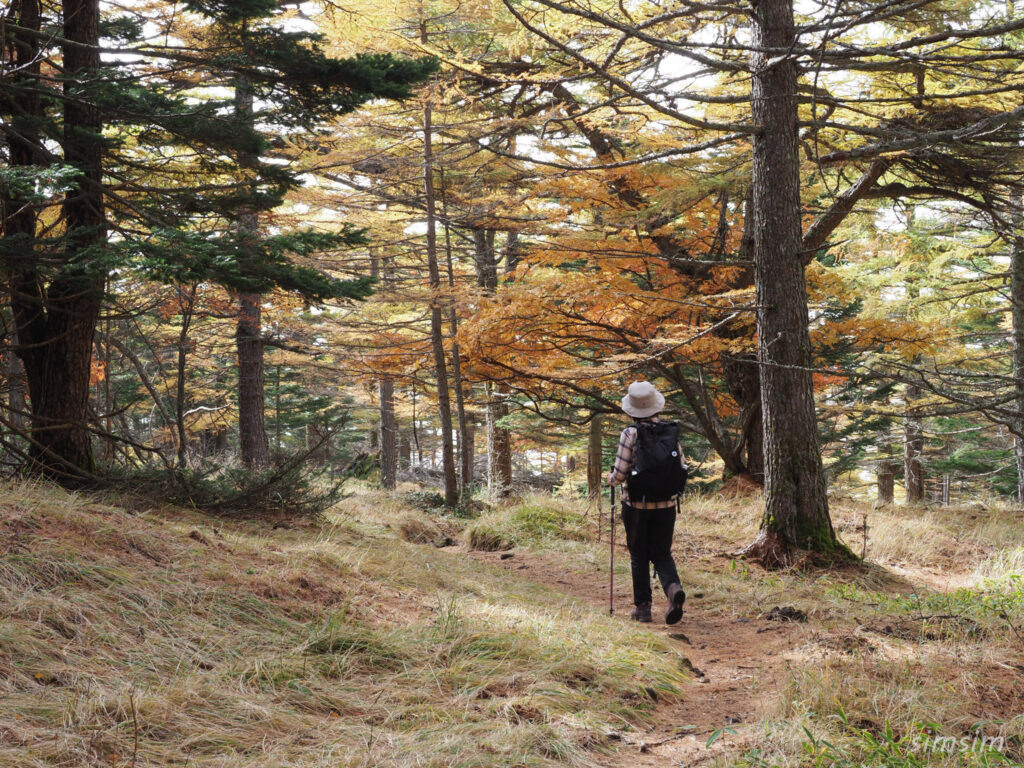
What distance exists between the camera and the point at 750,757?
9.08ft

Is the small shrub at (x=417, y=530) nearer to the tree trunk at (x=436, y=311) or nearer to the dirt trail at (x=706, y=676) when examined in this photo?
the tree trunk at (x=436, y=311)

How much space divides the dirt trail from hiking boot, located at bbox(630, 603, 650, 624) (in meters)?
0.07

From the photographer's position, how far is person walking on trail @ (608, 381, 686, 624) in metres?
5.68

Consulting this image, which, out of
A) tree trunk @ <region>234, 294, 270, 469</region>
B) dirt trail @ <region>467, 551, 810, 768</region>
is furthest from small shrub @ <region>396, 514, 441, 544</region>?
tree trunk @ <region>234, 294, 270, 469</region>

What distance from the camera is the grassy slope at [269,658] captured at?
269 centimetres

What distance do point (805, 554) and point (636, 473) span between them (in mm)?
2337

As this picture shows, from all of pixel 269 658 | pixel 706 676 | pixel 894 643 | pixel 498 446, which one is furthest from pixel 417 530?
pixel 894 643

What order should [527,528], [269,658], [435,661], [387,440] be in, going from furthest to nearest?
[387,440] → [527,528] → [435,661] → [269,658]

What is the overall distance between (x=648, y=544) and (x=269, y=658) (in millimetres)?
3339

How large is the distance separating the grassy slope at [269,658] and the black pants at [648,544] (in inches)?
25.0

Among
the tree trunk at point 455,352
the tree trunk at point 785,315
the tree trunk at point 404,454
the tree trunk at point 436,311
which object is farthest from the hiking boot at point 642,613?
the tree trunk at point 404,454

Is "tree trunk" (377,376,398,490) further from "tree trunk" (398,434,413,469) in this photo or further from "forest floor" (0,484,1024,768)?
"forest floor" (0,484,1024,768)

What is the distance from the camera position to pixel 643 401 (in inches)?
231

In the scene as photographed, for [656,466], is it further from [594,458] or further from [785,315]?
[594,458]
